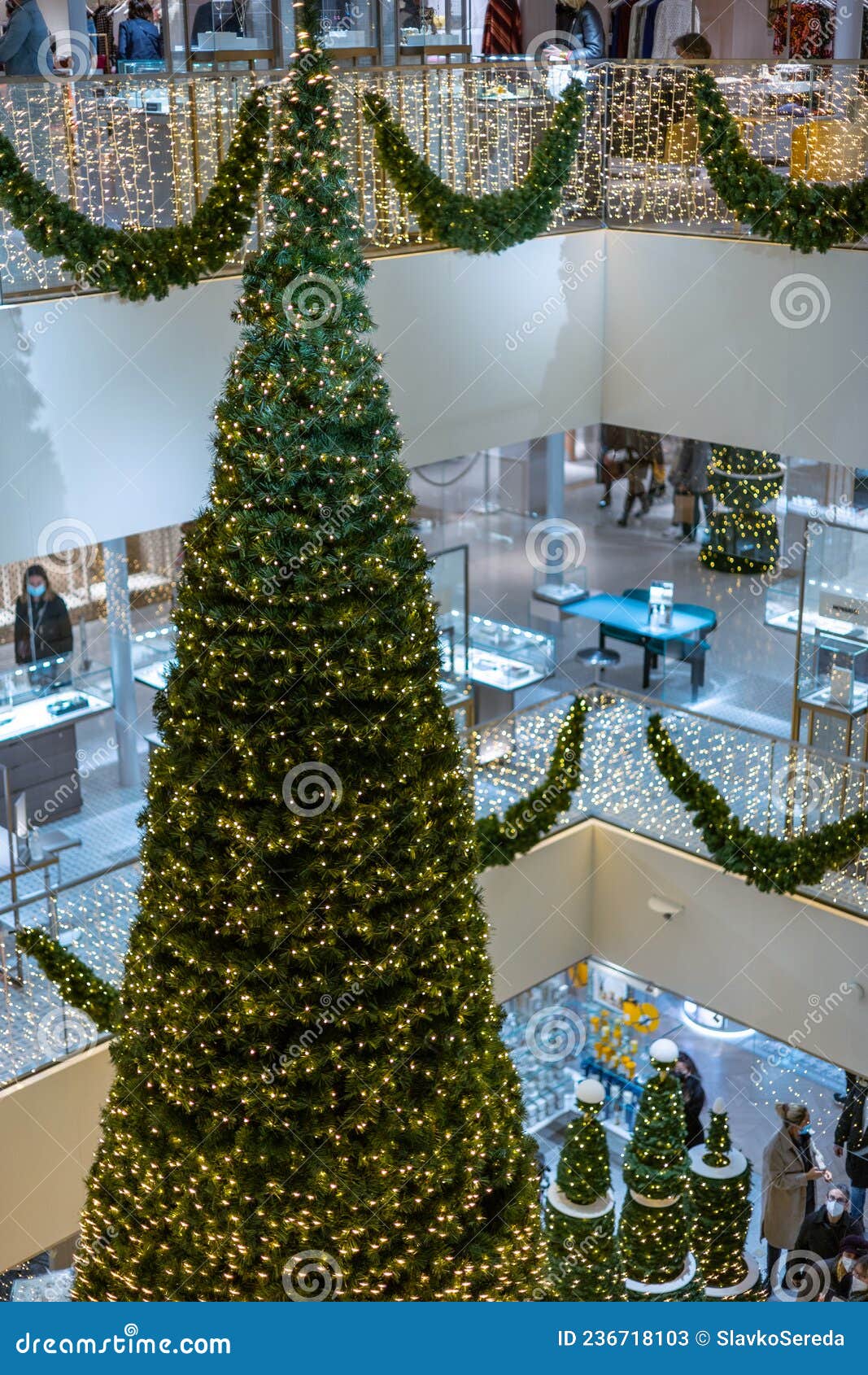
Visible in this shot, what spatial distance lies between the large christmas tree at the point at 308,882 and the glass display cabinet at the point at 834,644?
5.93 metres

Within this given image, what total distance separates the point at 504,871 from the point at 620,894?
45.1 inches

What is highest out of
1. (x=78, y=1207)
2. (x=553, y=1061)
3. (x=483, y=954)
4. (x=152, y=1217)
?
(x=483, y=954)

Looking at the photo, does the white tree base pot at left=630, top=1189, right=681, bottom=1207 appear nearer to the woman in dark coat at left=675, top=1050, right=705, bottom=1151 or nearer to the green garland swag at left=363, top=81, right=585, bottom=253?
the woman in dark coat at left=675, top=1050, right=705, bottom=1151

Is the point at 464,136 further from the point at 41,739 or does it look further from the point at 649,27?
the point at 41,739

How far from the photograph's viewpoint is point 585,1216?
32.0 ft

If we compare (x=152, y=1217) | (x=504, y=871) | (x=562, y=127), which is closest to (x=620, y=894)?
(x=504, y=871)

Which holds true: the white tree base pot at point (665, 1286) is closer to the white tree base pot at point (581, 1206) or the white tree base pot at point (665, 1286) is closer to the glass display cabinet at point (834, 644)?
the white tree base pot at point (581, 1206)

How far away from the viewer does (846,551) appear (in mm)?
10375

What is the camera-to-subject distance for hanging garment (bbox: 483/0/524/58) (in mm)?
10953

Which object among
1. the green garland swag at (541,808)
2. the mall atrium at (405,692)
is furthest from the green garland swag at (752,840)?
the green garland swag at (541,808)

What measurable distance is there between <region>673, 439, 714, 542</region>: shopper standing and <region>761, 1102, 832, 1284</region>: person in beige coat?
8.42m

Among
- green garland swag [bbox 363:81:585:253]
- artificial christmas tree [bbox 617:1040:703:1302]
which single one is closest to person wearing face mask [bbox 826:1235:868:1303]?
artificial christmas tree [bbox 617:1040:703:1302]

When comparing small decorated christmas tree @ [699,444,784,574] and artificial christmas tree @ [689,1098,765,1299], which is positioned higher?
small decorated christmas tree @ [699,444,784,574]
